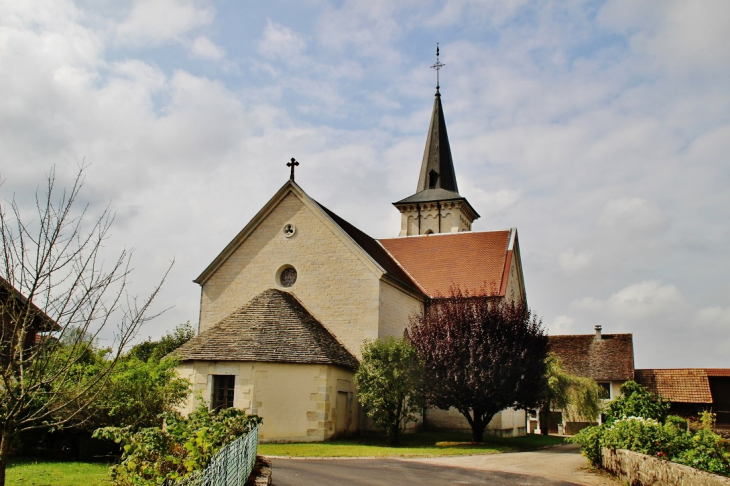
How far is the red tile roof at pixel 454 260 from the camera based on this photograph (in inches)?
1190

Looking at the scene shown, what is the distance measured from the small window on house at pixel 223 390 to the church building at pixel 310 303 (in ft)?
0.14

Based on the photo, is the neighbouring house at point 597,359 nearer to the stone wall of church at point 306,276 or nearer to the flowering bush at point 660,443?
the stone wall of church at point 306,276

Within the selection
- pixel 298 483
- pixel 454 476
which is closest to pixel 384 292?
pixel 454 476

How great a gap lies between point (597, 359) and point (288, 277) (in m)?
26.5

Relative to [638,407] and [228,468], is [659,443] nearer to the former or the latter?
[638,407]

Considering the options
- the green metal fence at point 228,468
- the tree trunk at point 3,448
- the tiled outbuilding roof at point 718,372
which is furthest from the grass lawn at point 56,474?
the tiled outbuilding roof at point 718,372

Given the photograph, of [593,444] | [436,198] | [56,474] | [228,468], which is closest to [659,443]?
[593,444]

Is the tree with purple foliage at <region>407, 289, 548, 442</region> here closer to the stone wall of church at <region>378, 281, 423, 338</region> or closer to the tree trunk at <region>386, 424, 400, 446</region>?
the stone wall of church at <region>378, 281, 423, 338</region>

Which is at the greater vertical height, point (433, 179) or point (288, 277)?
point (433, 179)

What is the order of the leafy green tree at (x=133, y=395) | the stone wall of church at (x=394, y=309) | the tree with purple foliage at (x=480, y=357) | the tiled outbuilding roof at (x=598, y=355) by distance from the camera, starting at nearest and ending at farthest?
the leafy green tree at (x=133, y=395) → the tree with purple foliage at (x=480, y=357) → the stone wall of church at (x=394, y=309) → the tiled outbuilding roof at (x=598, y=355)

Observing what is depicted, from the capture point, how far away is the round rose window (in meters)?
27.4

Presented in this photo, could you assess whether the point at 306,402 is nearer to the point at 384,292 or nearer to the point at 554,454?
the point at 384,292

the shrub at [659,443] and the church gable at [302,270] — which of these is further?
the church gable at [302,270]

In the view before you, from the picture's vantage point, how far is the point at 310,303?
26531mm
